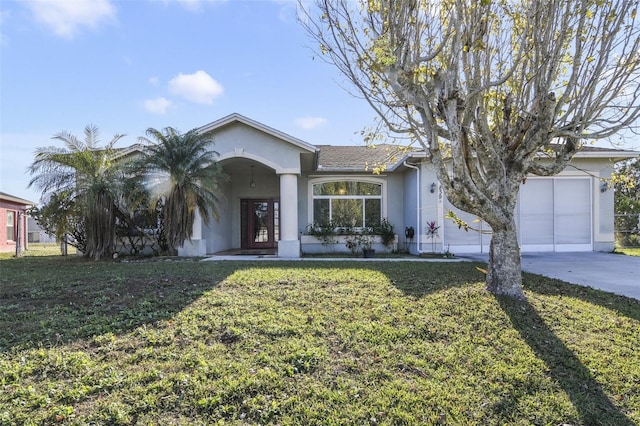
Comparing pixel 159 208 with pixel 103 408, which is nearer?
pixel 103 408

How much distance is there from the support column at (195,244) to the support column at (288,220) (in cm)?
312

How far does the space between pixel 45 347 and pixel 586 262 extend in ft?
46.3

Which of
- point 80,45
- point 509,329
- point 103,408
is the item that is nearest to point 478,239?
point 509,329

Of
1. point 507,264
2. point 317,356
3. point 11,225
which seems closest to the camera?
point 317,356

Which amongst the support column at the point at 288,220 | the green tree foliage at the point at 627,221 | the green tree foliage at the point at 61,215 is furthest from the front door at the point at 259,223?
the green tree foliage at the point at 627,221

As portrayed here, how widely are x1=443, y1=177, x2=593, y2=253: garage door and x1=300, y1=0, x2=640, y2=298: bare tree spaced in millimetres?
9125

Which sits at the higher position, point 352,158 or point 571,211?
point 352,158

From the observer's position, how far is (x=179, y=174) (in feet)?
39.0

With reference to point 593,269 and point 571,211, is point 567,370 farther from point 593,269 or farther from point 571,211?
point 571,211

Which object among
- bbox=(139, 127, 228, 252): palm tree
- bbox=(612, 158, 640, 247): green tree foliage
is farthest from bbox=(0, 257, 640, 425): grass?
bbox=(612, 158, 640, 247): green tree foliage

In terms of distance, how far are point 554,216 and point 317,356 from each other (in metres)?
14.8

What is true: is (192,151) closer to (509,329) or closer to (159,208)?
(159,208)

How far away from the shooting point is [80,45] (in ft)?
37.0

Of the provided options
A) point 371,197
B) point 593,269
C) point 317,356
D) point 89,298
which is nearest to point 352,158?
point 371,197
